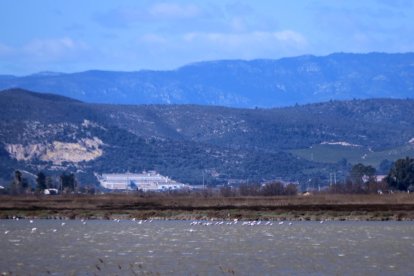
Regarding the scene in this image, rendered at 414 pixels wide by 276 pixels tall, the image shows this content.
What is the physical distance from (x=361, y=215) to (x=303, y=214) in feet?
13.7

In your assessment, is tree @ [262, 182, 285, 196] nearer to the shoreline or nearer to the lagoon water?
the shoreline

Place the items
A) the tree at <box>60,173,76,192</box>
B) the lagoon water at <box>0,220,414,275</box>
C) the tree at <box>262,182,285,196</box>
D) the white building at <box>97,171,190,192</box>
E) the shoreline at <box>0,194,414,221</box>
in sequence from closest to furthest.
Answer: the lagoon water at <box>0,220,414,275</box> < the shoreline at <box>0,194,414,221</box> < the tree at <box>262,182,285,196</box> < the tree at <box>60,173,76,192</box> < the white building at <box>97,171,190,192</box>

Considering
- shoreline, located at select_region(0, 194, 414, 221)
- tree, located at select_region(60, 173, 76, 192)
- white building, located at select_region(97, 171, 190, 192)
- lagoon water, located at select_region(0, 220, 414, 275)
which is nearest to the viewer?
lagoon water, located at select_region(0, 220, 414, 275)

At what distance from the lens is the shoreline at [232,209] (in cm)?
7475

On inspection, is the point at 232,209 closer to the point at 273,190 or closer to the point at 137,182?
Result: the point at 273,190

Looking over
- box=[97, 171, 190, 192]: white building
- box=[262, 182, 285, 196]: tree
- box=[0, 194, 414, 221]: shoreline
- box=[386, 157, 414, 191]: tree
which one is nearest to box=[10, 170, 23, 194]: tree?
box=[0, 194, 414, 221]: shoreline

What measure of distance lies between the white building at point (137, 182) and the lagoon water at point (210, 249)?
11598cm

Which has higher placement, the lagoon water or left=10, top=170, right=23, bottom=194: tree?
left=10, top=170, right=23, bottom=194: tree

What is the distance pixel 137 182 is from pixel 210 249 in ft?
474

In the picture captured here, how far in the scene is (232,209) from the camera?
274 feet

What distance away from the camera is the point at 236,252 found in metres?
43.8

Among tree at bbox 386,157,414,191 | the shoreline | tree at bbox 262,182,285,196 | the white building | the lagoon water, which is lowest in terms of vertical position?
the lagoon water

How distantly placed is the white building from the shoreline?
263 feet

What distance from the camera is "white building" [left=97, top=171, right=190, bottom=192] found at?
184 meters
